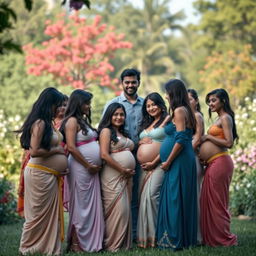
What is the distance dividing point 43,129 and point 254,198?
5.41 m

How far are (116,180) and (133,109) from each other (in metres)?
1.20

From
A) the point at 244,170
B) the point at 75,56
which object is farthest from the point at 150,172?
the point at 75,56

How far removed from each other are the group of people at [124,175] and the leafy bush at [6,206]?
3.41 metres

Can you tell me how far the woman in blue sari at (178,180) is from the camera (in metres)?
7.16

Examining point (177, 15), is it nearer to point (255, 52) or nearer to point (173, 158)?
point (255, 52)

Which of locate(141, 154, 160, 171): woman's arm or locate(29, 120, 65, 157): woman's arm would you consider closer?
locate(29, 120, 65, 157): woman's arm

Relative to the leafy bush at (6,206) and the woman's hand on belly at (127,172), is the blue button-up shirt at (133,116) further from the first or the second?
the leafy bush at (6,206)

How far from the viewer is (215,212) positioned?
7555 millimetres

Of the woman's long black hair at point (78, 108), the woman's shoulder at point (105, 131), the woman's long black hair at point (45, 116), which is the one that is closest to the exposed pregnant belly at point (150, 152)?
the woman's shoulder at point (105, 131)

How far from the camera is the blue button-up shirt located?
26.7ft

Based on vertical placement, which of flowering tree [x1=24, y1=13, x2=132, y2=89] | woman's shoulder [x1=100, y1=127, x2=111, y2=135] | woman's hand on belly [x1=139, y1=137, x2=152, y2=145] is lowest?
woman's hand on belly [x1=139, y1=137, x2=152, y2=145]

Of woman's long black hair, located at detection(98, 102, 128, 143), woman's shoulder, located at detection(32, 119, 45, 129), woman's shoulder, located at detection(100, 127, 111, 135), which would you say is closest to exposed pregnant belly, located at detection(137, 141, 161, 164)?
woman's long black hair, located at detection(98, 102, 128, 143)

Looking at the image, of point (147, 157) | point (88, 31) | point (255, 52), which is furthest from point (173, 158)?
point (255, 52)

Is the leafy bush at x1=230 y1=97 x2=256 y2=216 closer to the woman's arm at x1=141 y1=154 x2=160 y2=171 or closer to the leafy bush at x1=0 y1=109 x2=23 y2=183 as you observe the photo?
the woman's arm at x1=141 y1=154 x2=160 y2=171
